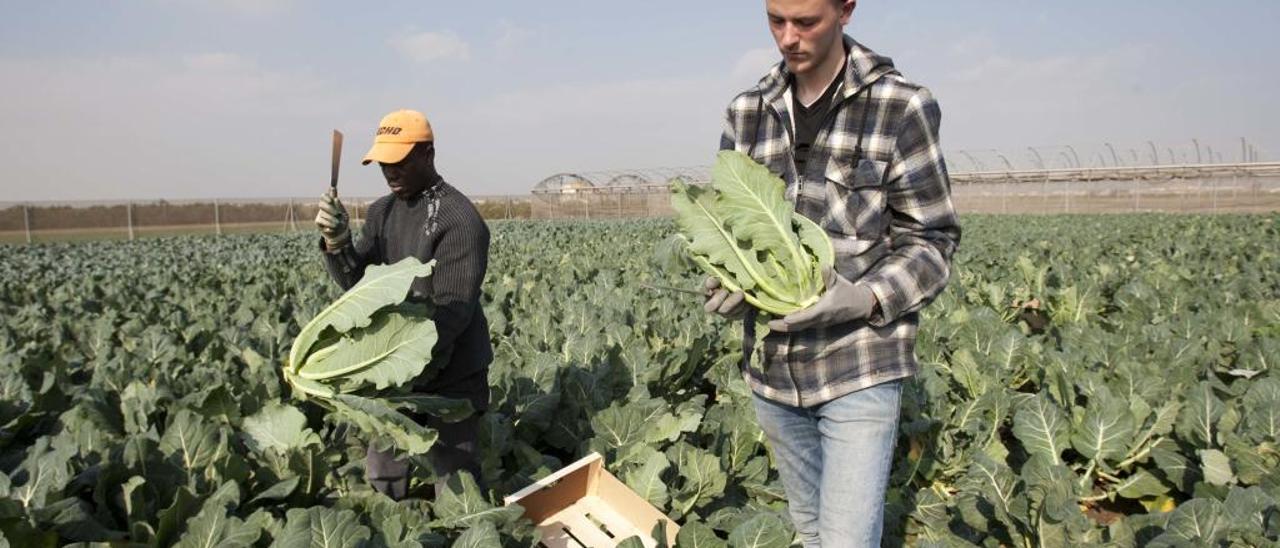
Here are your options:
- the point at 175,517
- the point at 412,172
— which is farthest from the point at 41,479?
the point at 412,172

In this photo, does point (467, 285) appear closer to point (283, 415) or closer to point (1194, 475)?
point (283, 415)

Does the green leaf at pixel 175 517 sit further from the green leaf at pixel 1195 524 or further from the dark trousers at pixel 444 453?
the green leaf at pixel 1195 524

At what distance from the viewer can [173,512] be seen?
7.61 ft

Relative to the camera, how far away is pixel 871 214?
1.94 meters

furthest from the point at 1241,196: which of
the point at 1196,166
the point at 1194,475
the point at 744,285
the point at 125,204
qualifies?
the point at 125,204

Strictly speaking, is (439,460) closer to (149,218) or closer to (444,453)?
(444,453)

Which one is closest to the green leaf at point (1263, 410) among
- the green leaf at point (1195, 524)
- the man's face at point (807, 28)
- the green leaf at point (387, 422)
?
the green leaf at point (1195, 524)

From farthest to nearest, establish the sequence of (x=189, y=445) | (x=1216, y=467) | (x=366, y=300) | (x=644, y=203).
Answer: (x=644, y=203) → (x=1216, y=467) → (x=189, y=445) → (x=366, y=300)

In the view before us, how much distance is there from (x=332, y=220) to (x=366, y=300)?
0.66 m

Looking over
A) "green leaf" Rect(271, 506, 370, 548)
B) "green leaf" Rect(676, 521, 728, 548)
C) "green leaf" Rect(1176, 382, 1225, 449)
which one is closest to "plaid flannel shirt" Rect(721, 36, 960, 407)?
"green leaf" Rect(676, 521, 728, 548)

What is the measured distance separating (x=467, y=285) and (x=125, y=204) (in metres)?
40.4

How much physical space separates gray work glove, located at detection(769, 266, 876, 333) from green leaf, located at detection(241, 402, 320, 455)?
1.91 metres

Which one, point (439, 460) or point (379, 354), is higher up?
point (379, 354)

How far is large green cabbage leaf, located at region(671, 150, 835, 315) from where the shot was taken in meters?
1.90
